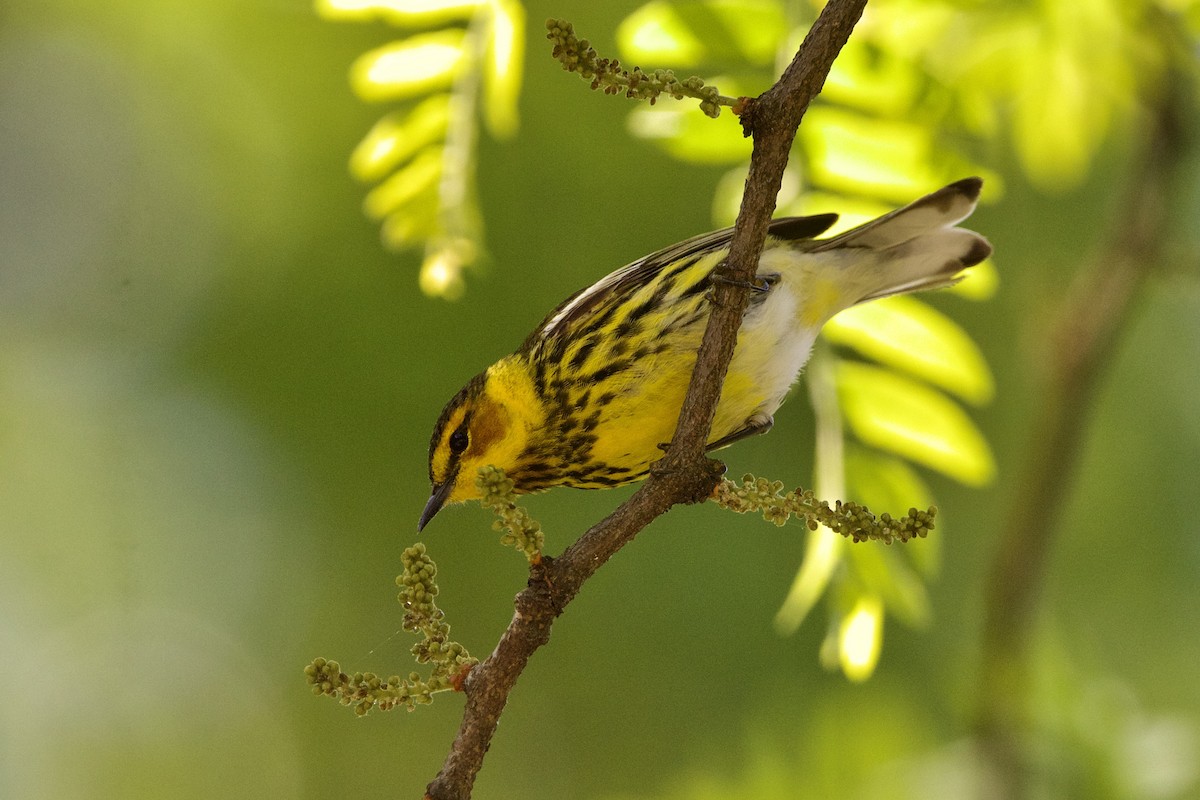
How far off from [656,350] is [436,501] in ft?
2.91

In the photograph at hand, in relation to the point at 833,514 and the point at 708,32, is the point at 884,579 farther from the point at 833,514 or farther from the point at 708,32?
the point at 708,32

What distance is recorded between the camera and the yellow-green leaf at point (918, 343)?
3.04 metres

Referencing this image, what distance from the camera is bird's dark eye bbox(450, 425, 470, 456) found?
3.65 meters

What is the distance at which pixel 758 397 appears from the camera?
327 centimetres

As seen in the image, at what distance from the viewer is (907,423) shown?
307cm

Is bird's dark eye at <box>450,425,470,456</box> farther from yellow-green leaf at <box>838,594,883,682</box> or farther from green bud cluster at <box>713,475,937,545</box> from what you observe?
green bud cluster at <box>713,475,937,545</box>

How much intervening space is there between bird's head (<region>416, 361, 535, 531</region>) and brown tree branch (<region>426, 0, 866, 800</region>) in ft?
4.05

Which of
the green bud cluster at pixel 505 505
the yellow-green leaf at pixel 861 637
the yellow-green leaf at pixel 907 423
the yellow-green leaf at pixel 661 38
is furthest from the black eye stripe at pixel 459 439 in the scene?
the green bud cluster at pixel 505 505

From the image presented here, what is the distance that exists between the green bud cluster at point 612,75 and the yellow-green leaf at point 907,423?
4.86 feet

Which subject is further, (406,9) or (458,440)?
(458,440)

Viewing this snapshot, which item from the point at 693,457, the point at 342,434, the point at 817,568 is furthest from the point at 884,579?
the point at 342,434

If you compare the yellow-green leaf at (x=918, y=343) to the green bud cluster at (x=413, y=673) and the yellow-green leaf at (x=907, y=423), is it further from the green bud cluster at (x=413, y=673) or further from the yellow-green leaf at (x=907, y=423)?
the green bud cluster at (x=413, y=673)

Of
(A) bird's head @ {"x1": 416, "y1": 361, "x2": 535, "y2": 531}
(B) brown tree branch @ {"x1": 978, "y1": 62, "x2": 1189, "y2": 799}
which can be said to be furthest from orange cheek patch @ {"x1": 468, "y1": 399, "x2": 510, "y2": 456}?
(B) brown tree branch @ {"x1": 978, "y1": 62, "x2": 1189, "y2": 799}

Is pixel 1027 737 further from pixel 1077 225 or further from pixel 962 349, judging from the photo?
pixel 1077 225
